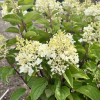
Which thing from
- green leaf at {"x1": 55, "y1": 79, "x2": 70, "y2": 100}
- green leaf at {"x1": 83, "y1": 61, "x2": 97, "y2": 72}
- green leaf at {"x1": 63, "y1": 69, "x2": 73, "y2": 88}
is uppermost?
green leaf at {"x1": 63, "y1": 69, "x2": 73, "y2": 88}

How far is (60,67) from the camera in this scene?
986 mm

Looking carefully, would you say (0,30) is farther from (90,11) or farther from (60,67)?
(60,67)

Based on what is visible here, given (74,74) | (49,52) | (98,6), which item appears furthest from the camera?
(98,6)

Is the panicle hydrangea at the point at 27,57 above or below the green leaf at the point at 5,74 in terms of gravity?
above

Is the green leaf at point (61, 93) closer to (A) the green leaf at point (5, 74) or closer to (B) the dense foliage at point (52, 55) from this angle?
(B) the dense foliage at point (52, 55)

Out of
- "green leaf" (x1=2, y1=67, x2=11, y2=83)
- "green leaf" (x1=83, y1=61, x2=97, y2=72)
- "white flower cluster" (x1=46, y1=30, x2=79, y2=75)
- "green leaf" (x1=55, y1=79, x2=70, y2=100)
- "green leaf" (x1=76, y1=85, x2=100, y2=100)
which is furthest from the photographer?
"green leaf" (x1=83, y1=61, x2=97, y2=72)

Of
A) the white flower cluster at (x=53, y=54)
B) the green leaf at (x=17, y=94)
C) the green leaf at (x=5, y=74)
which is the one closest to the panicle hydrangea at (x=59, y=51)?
the white flower cluster at (x=53, y=54)

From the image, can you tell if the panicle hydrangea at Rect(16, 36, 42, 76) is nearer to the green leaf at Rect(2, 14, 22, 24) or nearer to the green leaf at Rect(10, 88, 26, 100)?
the green leaf at Rect(2, 14, 22, 24)

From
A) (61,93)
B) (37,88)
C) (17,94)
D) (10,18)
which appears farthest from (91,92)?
(10,18)

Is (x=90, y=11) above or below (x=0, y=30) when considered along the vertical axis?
above

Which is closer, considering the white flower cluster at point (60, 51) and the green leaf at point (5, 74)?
the white flower cluster at point (60, 51)

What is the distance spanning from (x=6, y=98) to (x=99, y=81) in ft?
7.02

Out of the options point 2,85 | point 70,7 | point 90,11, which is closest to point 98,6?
point 90,11

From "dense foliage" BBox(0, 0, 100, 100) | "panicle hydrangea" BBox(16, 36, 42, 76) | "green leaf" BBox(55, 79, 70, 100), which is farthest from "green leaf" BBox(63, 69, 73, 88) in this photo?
"panicle hydrangea" BBox(16, 36, 42, 76)
